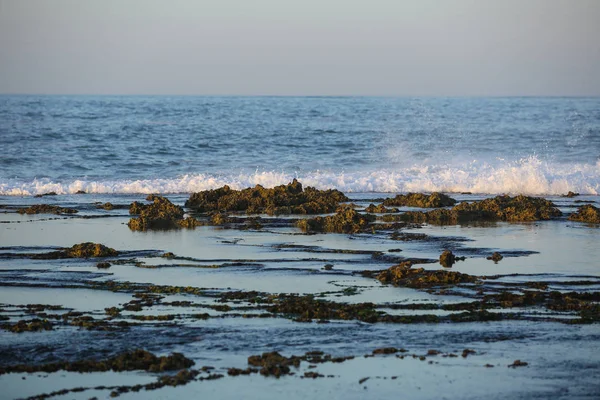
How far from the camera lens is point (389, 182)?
23750 mm

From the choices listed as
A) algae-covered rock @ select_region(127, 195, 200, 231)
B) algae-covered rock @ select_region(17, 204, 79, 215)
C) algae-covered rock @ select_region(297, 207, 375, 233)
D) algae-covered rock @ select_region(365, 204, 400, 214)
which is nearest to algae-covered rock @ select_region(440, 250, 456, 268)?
algae-covered rock @ select_region(297, 207, 375, 233)

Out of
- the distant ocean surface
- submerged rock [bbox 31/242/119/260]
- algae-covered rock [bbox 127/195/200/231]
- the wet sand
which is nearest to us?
the wet sand

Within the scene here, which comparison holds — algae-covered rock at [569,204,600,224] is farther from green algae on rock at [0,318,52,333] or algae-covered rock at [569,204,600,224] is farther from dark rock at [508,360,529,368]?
green algae on rock at [0,318,52,333]

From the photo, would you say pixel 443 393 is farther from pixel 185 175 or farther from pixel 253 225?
pixel 185 175

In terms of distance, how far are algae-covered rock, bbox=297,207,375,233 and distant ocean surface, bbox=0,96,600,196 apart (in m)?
8.03

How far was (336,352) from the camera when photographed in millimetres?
7574

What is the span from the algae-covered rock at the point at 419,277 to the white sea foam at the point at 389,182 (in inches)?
490

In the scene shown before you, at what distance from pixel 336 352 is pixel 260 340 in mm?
753

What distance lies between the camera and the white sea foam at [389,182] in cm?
2256

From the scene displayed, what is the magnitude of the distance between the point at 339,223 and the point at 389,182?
29.7ft

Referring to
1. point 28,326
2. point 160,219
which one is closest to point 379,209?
point 160,219

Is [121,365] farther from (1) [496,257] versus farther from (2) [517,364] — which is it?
(1) [496,257]

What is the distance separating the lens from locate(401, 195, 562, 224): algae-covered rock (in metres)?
16.1

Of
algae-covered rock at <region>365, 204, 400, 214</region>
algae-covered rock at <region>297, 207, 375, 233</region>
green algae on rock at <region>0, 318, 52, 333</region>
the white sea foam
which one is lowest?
green algae on rock at <region>0, 318, 52, 333</region>
